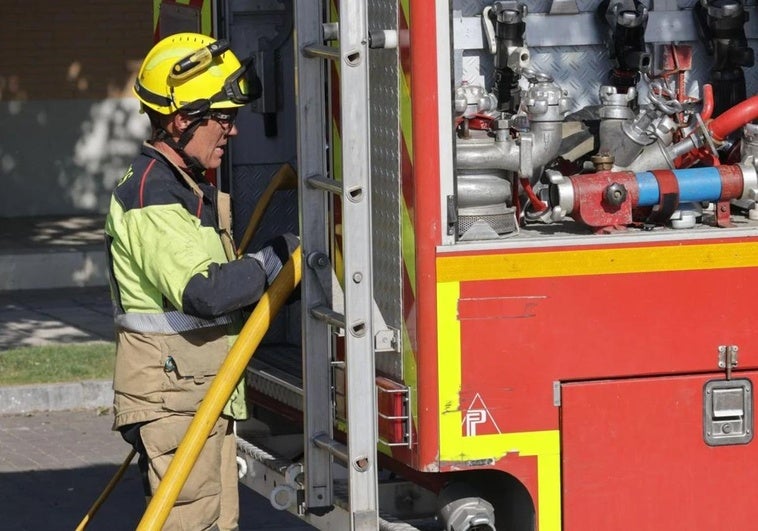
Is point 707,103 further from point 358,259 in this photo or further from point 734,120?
point 358,259

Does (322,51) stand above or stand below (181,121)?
above

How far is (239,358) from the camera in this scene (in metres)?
4.18

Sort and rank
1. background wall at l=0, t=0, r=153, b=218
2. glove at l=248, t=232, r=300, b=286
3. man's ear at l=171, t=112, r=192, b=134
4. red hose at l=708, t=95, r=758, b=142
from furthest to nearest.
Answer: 1. background wall at l=0, t=0, r=153, b=218
2. red hose at l=708, t=95, r=758, b=142
3. man's ear at l=171, t=112, r=192, b=134
4. glove at l=248, t=232, r=300, b=286

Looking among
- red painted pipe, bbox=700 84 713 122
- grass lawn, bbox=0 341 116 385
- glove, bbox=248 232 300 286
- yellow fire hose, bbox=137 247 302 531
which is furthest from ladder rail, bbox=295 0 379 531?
grass lawn, bbox=0 341 116 385

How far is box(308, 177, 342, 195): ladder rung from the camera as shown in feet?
13.0

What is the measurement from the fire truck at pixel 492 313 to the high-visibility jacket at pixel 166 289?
0.26m

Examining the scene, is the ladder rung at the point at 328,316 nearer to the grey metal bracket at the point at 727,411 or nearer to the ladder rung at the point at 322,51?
the ladder rung at the point at 322,51

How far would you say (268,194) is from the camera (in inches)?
204

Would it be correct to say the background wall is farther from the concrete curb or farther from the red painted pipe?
the red painted pipe

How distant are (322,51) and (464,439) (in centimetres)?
107

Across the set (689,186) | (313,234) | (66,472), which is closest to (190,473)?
(313,234)

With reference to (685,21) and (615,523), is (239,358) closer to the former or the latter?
(615,523)

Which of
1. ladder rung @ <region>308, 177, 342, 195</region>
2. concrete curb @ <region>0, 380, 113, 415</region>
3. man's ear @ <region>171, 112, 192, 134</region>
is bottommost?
concrete curb @ <region>0, 380, 113, 415</region>

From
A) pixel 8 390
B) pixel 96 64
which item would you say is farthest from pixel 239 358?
pixel 96 64
